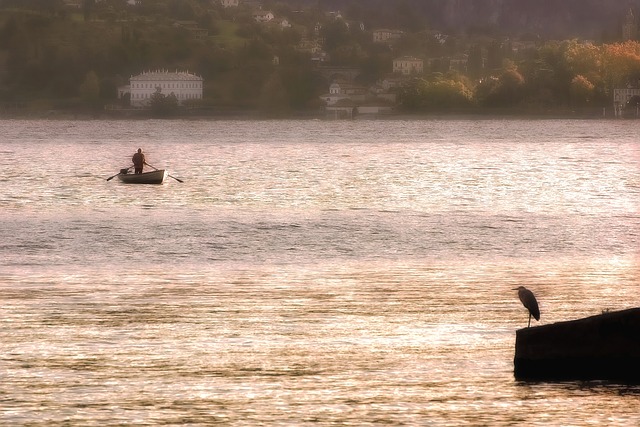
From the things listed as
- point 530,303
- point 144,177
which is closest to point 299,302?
point 530,303

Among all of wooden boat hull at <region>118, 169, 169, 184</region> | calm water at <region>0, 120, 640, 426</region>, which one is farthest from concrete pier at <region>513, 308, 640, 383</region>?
wooden boat hull at <region>118, 169, 169, 184</region>

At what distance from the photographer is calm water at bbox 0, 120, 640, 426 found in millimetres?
18609

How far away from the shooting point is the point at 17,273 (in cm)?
3431

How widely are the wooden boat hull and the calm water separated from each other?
474 centimetres

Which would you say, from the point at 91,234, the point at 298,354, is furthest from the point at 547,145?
the point at 298,354

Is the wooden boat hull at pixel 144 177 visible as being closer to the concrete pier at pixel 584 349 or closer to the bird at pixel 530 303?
the bird at pixel 530 303

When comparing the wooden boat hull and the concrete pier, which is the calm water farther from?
the wooden boat hull

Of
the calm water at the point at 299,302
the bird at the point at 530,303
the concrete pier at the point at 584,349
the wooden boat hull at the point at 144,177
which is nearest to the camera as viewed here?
A: the calm water at the point at 299,302

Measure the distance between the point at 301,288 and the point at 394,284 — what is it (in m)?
2.31

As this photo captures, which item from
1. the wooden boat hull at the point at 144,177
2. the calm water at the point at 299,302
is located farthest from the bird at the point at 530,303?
the wooden boat hull at the point at 144,177

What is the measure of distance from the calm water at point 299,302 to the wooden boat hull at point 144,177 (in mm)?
4740

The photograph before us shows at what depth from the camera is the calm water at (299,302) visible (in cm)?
1861

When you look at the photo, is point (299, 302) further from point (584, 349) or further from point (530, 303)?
point (584, 349)

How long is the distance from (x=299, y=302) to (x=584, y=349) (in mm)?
9768
